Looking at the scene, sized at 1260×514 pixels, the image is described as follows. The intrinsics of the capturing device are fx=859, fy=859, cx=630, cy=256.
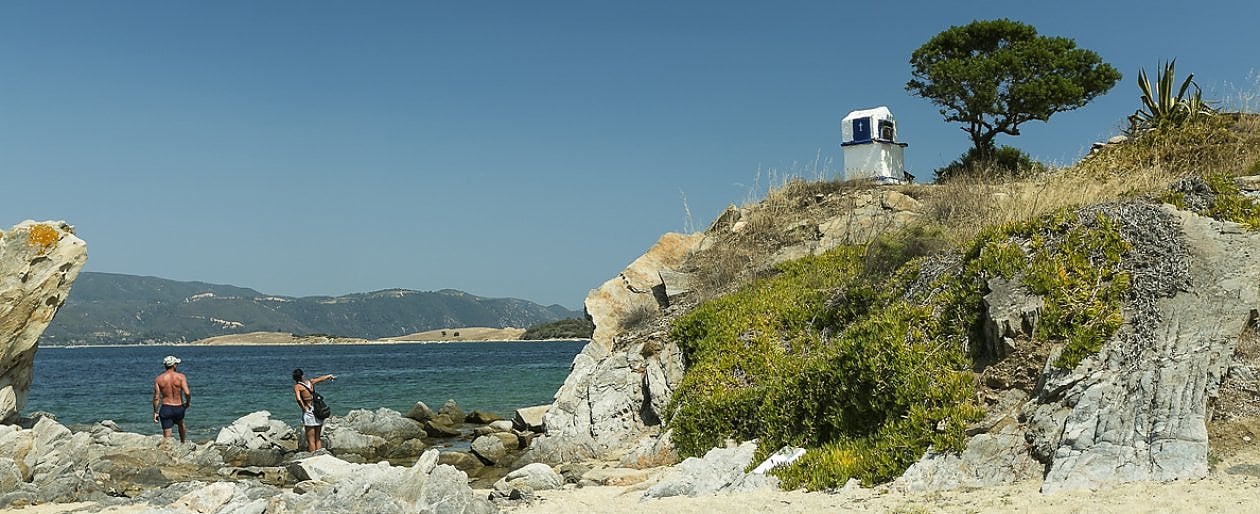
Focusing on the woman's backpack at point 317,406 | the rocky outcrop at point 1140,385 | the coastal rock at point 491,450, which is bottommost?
the coastal rock at point 491,450

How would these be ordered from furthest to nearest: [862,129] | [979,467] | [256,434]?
[862,129] < [256,434] < [979,467]

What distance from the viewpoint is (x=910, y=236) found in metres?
15.0

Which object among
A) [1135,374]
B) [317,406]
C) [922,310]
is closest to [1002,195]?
[922,310]

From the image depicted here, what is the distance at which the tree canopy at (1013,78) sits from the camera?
2541 centimetres

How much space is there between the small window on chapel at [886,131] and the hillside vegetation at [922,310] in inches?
317

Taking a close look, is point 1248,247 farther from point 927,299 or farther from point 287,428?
point 287,428

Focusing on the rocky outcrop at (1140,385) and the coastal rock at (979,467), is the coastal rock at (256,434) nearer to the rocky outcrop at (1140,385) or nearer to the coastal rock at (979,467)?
the coastal rock at (979,467)

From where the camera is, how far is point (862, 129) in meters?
26.8

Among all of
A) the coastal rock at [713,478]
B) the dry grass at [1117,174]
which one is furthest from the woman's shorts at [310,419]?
the dry grass at [1117,174]

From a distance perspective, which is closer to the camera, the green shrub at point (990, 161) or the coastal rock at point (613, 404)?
the coastal rock at point (613, 404)

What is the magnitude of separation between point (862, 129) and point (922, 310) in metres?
16.9

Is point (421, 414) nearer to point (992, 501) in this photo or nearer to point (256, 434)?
point (256, 434)

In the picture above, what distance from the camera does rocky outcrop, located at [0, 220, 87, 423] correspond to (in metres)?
16.8

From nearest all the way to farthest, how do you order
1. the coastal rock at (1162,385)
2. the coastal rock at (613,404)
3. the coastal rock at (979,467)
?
the coastal rock at (1162,385), the coastal rock at (979,467), the coastal rock at (613,404)
